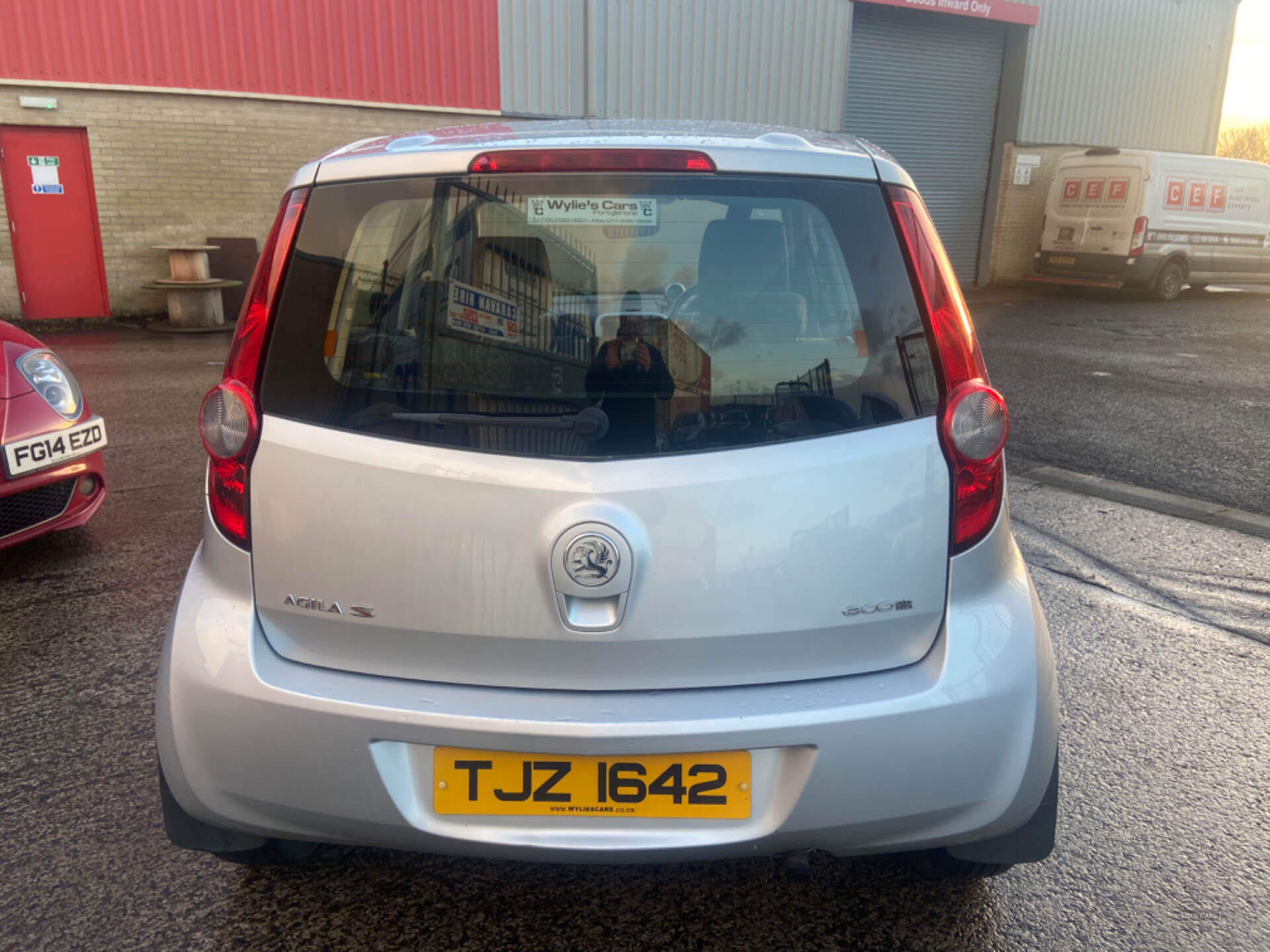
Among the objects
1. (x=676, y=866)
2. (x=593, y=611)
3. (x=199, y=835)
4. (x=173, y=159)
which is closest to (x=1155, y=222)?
(x=173, y=159)

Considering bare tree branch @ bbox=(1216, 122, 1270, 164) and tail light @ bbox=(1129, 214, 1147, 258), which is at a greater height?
bare tree branch @ bbox=(1216, 122, 1270, 164)

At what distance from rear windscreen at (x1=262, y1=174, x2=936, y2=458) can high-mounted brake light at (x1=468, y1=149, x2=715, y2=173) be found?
19mm

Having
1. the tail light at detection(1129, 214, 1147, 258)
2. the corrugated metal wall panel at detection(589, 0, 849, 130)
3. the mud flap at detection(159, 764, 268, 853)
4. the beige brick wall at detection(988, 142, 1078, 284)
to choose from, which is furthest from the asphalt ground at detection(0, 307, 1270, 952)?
the beige brick wall at detection(988, 142, 1078, 284)

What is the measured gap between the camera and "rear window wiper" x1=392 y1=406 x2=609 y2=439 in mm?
1706

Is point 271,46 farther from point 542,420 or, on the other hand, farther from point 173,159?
point 542,420

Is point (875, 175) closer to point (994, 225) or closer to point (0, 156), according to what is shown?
point (0, 156)

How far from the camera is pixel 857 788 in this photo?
1.68 metres

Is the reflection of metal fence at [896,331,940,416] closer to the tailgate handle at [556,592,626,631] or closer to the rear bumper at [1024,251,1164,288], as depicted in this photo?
the tailgate handle at [556,592,626,631]

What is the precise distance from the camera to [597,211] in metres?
1.76

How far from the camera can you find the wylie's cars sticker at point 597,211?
176 cm

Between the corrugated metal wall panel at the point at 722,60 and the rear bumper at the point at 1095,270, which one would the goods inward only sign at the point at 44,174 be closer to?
the corrugated metal wall panel at the point at 722,60

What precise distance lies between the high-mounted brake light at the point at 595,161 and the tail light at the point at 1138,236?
16801mm

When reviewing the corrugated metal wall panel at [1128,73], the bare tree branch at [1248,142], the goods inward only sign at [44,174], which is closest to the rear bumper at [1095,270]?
the corrugated metal wall panel at [1128,73]

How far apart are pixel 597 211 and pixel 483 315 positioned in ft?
0.90
